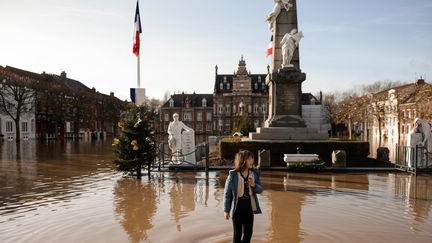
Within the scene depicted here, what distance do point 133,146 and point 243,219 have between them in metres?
8.49

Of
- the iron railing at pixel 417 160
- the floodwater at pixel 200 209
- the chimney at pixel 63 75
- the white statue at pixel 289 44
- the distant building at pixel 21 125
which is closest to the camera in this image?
the floodwater at pixel 200 209

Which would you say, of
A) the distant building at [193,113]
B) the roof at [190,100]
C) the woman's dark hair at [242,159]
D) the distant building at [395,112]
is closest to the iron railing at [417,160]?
the woman's dark hair at [242,159]

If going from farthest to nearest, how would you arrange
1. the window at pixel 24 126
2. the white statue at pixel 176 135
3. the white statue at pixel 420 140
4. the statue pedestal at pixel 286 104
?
the window at pixel 24 126, the statue pedestal at pixel 286 104, the white statue at pixel 176 135, the white statue at pixel 420 140

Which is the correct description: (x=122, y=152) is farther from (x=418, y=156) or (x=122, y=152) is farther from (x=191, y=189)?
(x=418, y=156)

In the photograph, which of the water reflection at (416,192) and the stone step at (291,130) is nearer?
the water reflection at (416,192)

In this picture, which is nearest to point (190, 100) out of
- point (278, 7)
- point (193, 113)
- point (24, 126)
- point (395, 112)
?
point (193, 113)

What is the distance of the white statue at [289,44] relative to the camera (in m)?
18.3

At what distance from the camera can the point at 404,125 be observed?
5319cm

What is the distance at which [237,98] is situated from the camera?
8219 cm

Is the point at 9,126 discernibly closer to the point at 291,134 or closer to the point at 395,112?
the point at 291,134

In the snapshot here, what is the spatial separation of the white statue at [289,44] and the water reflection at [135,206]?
33.3ft

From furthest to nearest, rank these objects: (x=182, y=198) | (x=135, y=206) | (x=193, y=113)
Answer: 1. (x=193, y=113)
2. (x=182, y=198)
3. (x=135, y=206)

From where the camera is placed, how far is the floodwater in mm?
6477

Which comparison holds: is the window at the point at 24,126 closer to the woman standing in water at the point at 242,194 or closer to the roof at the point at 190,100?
the roof at the point at 190,100
